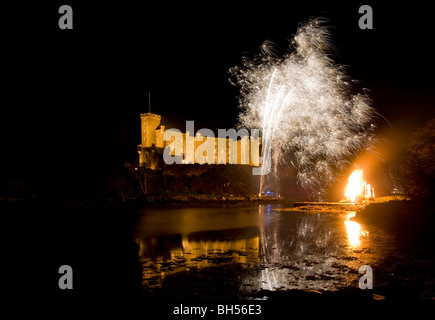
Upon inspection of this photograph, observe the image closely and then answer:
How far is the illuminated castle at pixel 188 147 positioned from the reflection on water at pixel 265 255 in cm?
5325

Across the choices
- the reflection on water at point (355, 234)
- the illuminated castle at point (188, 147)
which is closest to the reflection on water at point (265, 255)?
the reflection on water at point (355, 234)

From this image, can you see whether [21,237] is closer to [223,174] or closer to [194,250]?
[194,250]

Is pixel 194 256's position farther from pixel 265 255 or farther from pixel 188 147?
pixel 188 147

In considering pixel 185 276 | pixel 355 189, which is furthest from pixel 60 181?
pixel 185 276

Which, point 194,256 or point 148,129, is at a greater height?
point 148,129

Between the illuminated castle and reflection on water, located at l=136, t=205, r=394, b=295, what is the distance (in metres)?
53.2

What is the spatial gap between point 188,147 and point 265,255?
6505 centimetres

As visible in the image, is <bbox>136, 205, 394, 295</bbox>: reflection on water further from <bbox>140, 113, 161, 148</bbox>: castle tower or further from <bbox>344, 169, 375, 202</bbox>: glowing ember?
<bbox>140, 113, 161, 148</bbox>: castle tower

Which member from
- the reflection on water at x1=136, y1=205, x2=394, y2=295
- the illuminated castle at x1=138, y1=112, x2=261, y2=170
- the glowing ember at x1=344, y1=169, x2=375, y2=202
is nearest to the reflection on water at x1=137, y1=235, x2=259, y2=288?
the reflection on water at x1=136, y1=205, x2=394, y2=295

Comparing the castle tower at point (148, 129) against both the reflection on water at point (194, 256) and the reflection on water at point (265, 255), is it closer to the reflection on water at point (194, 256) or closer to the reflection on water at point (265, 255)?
the reflection on water at point (265, 255)

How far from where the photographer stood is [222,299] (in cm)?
736

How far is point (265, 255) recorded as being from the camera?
1173cm

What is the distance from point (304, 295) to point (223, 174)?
2319 inches

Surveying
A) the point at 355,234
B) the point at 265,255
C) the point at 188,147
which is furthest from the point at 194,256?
the point at 188,147
